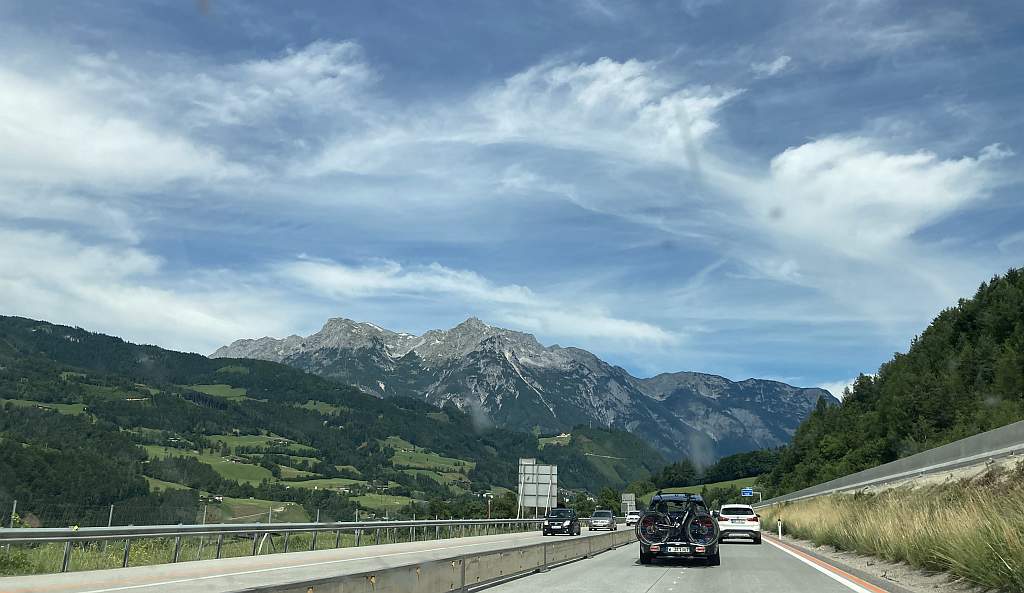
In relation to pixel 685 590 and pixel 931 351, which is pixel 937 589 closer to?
pixel 685 590

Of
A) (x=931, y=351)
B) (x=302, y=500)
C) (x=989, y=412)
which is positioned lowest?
(x=302, y=500)

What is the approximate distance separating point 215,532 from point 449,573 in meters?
16.9

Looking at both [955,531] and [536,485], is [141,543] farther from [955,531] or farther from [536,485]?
[536,485]

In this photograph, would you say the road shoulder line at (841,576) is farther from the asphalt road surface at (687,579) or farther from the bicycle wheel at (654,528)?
the bicycle wheel at (654,528)

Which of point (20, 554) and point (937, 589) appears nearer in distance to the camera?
point (937, 589)

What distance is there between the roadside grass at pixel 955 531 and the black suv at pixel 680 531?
414cm

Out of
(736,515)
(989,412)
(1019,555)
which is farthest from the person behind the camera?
(989,412)

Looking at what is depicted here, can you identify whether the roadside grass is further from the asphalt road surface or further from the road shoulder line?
the asphalt road surface

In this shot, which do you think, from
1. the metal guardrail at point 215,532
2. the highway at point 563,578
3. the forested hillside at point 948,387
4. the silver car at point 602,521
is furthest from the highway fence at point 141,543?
the forested hillside at point 948,387

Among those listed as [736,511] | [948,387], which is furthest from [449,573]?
[948,387]

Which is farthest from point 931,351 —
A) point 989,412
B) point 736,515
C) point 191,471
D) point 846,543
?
point 191,471

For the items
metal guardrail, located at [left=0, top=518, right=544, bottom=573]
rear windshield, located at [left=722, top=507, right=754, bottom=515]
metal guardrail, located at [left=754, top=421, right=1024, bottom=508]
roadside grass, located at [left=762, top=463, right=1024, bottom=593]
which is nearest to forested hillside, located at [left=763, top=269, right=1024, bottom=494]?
A: metal guardrail, located at [left=754, top=421, right=1024, bottom=508]

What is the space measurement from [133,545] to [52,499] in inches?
4586

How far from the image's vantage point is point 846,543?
89.1 ft
